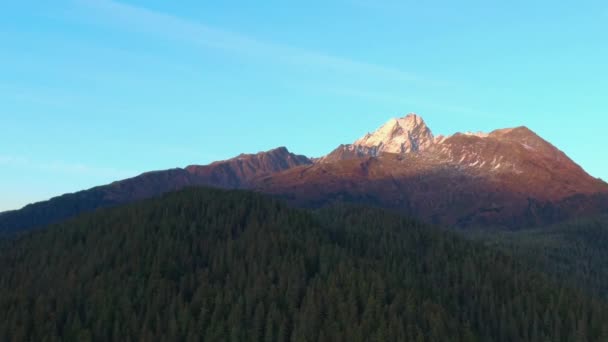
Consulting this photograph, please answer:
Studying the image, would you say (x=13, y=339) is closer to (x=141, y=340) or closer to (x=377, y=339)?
(x=141, y=340)

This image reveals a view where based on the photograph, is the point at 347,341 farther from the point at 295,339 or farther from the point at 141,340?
the point at 141,340

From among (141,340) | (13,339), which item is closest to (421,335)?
(141,340)

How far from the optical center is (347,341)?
651 ft

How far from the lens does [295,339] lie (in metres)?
196

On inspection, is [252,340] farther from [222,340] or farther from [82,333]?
[82,333]

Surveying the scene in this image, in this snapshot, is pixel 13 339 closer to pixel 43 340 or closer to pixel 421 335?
pixel 43 340

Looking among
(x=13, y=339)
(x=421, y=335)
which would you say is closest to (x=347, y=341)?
(x=421, y=335)

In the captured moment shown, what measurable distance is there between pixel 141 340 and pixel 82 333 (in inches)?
799

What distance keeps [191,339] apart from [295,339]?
34.5m

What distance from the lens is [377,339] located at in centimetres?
19550

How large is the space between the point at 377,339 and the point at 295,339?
2655cm

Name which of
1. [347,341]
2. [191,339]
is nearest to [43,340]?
[191,339]

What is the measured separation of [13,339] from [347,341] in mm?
110003

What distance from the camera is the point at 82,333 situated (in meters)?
199
